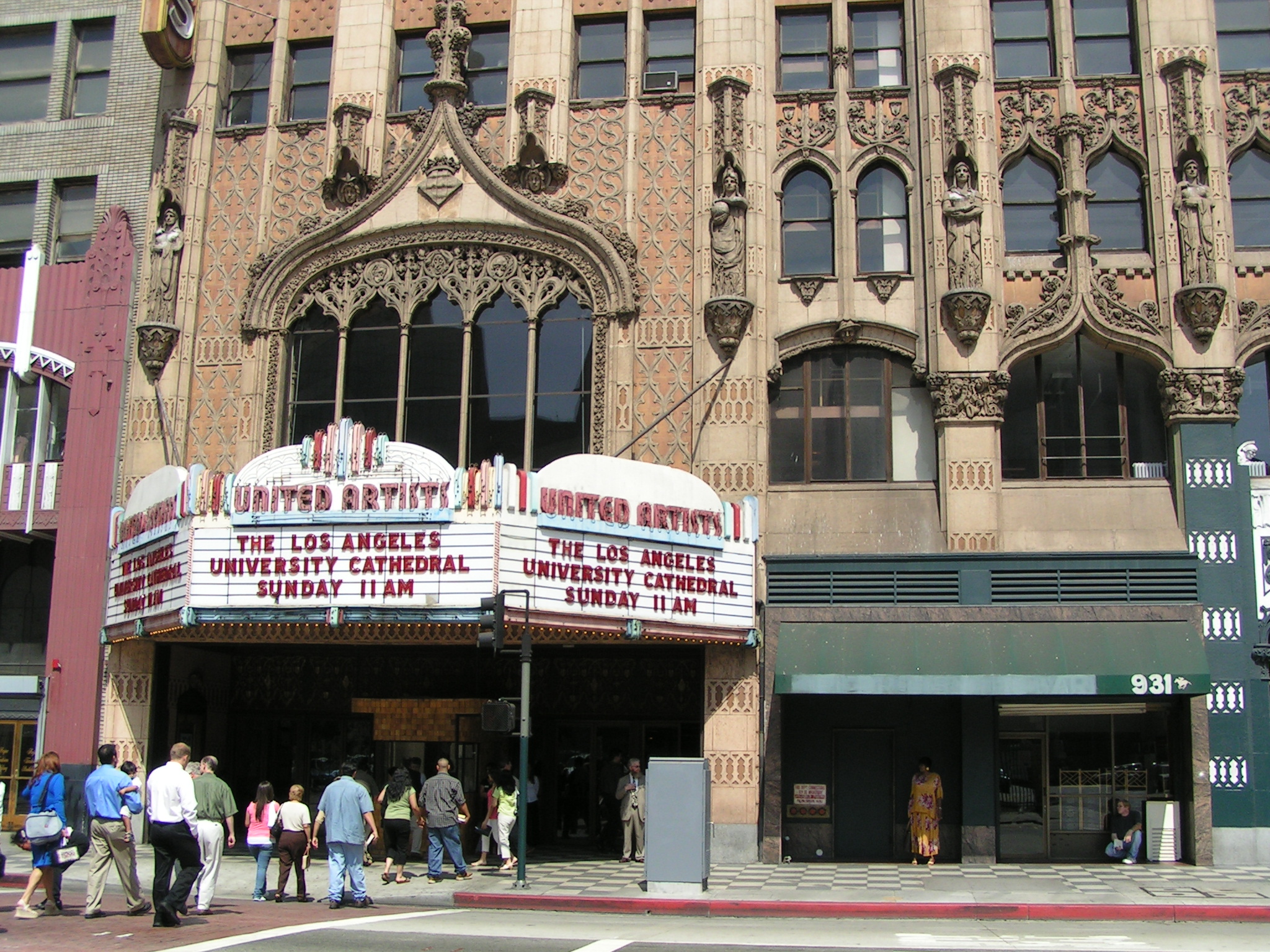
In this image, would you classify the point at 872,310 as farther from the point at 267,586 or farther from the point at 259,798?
the point at 259,798

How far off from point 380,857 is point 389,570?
21.5 feet

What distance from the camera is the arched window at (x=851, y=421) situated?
975 inches

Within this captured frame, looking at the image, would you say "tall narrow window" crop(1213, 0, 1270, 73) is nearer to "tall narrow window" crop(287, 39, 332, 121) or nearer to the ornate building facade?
the ornate building facade

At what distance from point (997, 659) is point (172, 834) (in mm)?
13681

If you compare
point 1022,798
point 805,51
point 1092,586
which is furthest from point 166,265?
point 1022,798

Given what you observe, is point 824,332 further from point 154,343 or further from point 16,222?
point 16,222

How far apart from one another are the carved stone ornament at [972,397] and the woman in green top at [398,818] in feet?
37.9

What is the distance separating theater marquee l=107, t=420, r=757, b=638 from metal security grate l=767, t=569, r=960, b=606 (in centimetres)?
148

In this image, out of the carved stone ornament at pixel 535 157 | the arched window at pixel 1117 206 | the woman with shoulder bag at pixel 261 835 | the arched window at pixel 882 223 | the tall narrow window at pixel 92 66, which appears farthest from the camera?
the tall narrow window at pixel 92 66

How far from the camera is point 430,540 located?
20.7m

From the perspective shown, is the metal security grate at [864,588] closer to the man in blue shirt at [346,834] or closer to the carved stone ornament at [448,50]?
the man in blue shirt at [346,834]

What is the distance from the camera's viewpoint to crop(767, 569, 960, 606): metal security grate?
23.5 m

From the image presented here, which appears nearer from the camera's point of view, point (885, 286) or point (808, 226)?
point (885, 286)

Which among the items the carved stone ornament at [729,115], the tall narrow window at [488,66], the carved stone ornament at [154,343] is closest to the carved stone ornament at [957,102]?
the carved stone ornament at [729,115]
